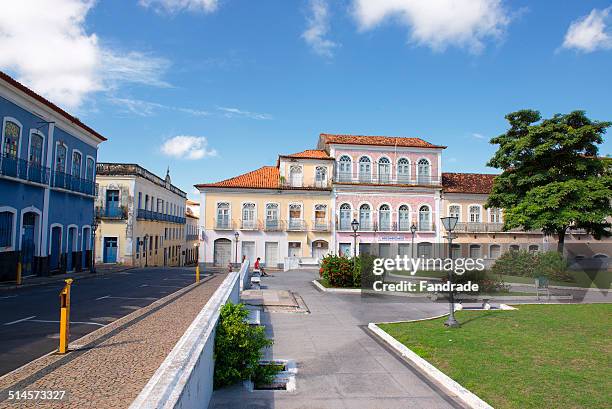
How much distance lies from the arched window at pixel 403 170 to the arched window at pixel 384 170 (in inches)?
35.1

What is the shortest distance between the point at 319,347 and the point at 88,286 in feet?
45.4

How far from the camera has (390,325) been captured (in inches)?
434

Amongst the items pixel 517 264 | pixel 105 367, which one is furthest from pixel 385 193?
pixel 105 367

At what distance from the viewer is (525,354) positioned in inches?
310

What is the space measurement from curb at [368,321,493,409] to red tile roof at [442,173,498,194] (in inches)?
1200

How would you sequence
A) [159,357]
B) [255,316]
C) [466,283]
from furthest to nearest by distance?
[466,283] < [255,316] < [159,357]

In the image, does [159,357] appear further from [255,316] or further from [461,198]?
[461,198]

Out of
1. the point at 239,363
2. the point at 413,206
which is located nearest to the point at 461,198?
the point at 413,206

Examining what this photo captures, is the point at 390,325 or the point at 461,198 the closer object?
the point at 390,325

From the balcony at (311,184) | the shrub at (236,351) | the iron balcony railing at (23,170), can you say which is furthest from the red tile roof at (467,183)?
the shrub at (236,351)

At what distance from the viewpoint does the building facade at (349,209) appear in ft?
115

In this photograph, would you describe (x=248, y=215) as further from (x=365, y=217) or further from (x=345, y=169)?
(x=365, y=217)

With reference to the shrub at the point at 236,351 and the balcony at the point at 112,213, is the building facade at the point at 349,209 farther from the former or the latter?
the shrub at the point at 236,351

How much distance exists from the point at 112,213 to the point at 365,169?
2113cm
